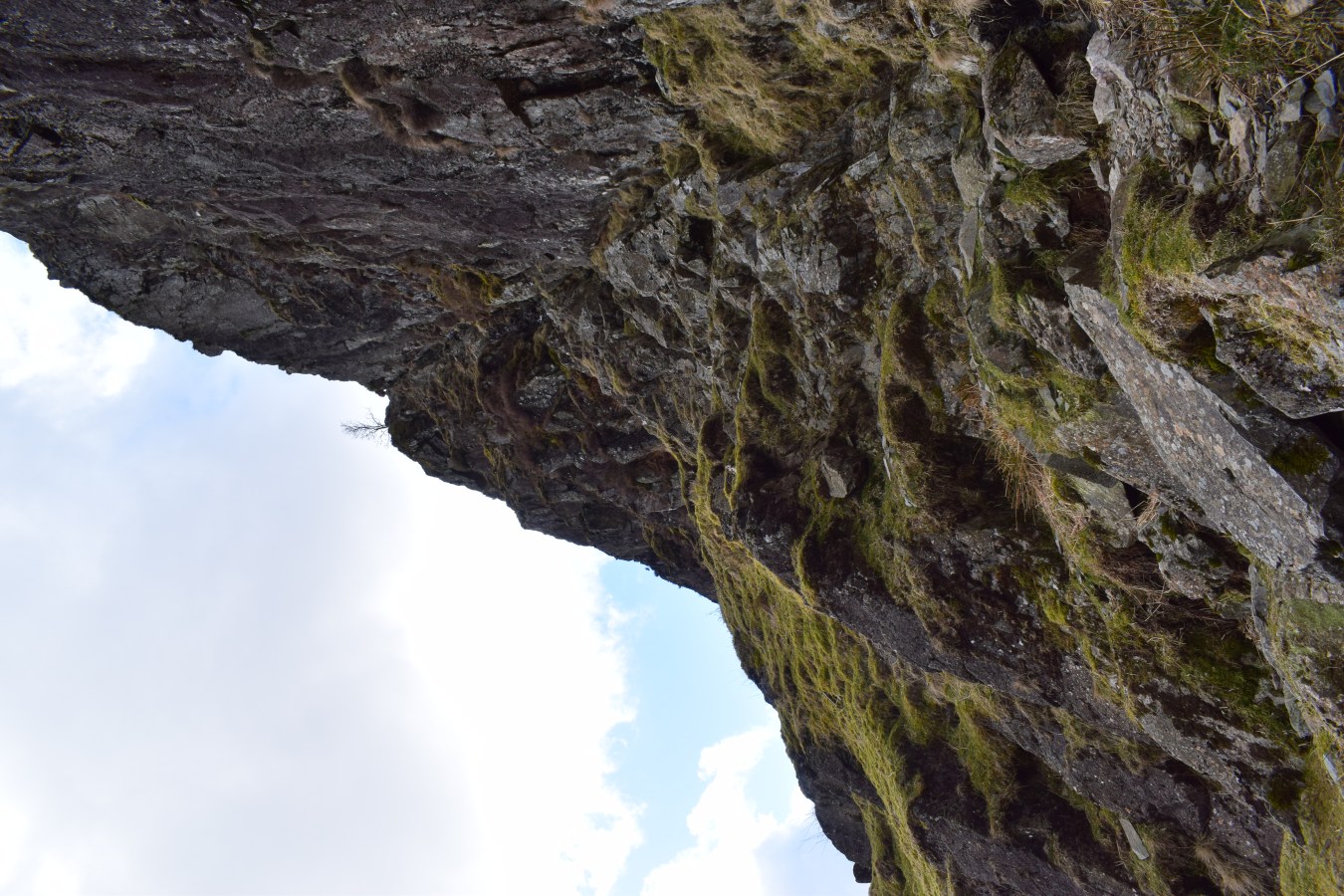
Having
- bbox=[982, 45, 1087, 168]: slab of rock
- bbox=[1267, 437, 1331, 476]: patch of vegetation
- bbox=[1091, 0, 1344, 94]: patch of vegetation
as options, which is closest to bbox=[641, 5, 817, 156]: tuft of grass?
bbox=[982, 45, 1087, 168]: slab of rock

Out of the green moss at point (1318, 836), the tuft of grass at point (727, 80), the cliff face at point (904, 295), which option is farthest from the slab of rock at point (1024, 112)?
the green moss at point (1318, 836)

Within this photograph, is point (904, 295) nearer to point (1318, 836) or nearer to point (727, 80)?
point (727, 80)

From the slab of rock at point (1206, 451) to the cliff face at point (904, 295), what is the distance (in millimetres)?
56

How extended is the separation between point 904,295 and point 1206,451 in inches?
253

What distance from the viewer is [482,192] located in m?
19.9

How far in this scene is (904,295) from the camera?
13.4 metres

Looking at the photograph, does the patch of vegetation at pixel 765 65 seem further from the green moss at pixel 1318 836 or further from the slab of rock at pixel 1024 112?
the green moss at pixel 1318 836

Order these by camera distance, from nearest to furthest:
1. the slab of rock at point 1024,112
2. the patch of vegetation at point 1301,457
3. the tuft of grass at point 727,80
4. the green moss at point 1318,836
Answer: the patch of vegetation at point 1301,457 < the slab of rock at point 1024,112 < the green moss at point 1318,836 < the tuft of grass at point 727,80

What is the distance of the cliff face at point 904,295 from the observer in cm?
680

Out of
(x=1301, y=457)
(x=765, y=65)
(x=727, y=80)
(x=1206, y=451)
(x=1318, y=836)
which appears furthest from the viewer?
(x=727, y=80)

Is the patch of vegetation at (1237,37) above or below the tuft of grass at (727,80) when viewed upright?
below

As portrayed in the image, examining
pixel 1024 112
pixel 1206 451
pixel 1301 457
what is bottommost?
pixel 1301 457

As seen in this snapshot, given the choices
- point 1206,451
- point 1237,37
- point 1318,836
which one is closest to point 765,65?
point 1237,37

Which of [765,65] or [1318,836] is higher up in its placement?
[765,65]
